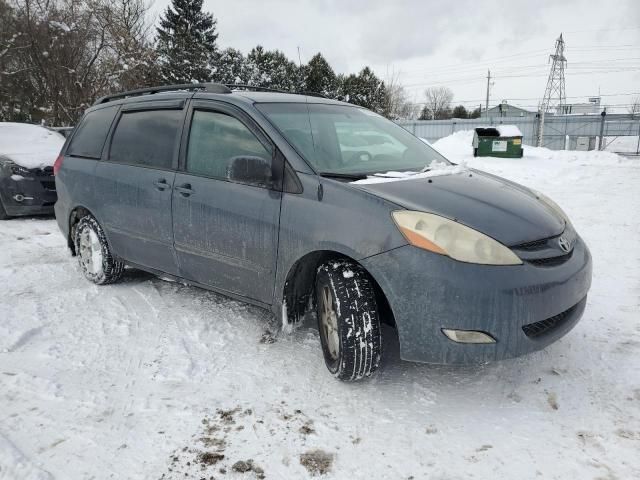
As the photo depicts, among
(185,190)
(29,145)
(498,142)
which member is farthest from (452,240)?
(498,142)

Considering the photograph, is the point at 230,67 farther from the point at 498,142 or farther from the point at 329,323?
the point at 329,323

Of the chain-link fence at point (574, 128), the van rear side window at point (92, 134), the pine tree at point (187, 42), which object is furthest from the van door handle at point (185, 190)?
the pine tree at point (187, 42)

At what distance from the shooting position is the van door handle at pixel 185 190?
10.9ft

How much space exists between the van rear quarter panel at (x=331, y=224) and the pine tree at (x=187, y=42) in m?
35.1

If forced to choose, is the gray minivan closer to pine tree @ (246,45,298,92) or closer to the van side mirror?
the van side mirror

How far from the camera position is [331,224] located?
2.59 m

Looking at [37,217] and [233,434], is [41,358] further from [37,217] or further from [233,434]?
[37,217]

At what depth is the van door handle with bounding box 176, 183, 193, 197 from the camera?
131 inches

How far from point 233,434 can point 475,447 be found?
1150 millimetres

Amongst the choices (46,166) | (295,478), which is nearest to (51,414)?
(295,478)

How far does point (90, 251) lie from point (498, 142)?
587 inches

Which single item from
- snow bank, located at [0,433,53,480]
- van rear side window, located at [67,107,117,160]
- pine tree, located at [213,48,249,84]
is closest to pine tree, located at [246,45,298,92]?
pine tree, located at [213,48,249,84]

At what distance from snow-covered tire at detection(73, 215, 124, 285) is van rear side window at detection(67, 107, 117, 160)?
619 millimetres

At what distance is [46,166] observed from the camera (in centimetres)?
723
